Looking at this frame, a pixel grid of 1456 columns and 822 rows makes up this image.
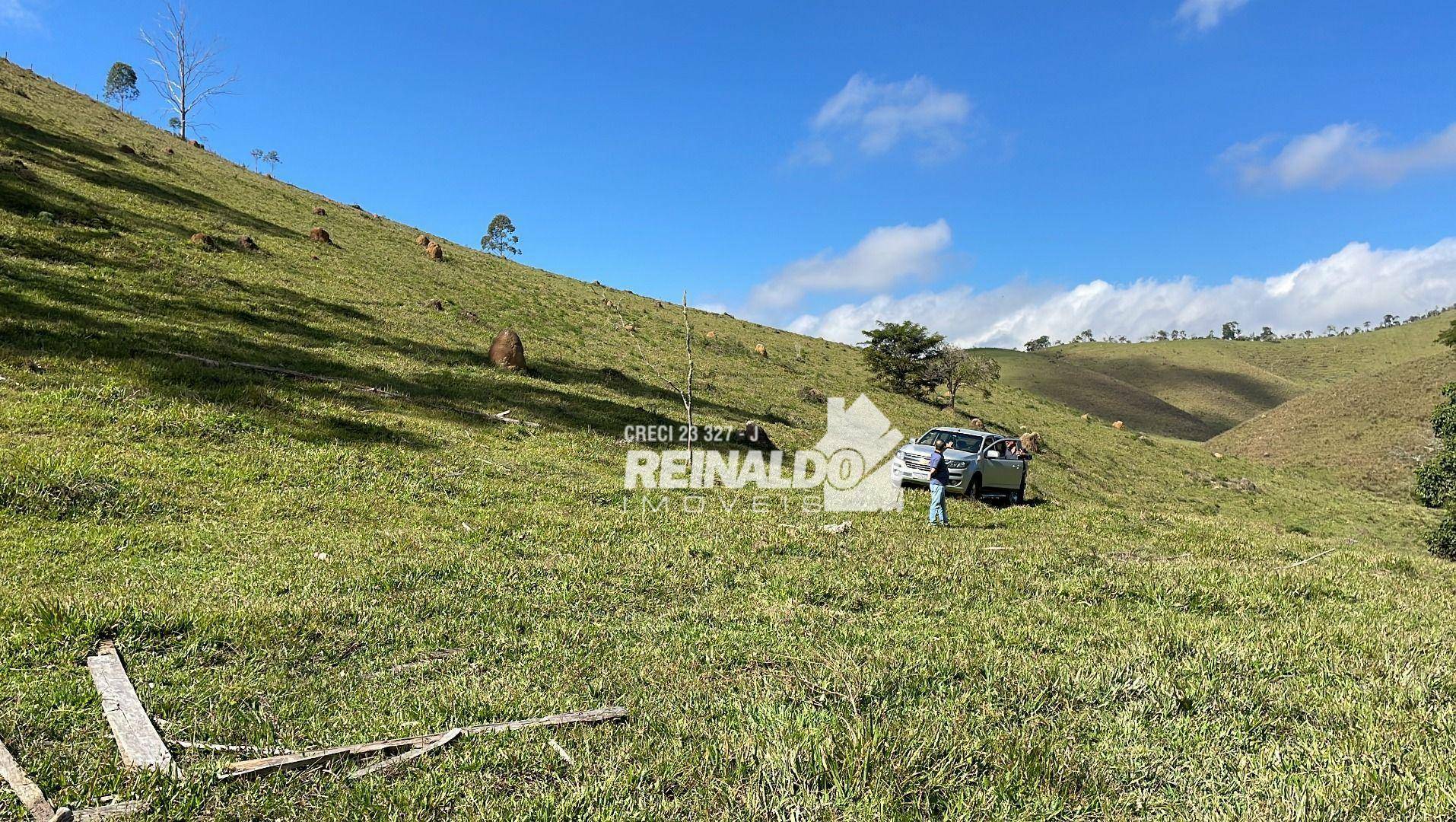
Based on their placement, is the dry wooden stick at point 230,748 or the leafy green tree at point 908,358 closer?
the dry wooden stick at point 230,748

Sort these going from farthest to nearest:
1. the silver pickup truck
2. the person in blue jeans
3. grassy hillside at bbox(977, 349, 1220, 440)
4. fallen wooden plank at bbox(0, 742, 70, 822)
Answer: grassy hillside at bbox(977, 349, 1220, 440) → the silver pickup truck → the person in blue jeans → fallen wooden plank at bbox(0, 742, 70, 822)

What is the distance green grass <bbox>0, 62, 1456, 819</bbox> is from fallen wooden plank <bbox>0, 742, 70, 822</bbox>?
0.09 meters

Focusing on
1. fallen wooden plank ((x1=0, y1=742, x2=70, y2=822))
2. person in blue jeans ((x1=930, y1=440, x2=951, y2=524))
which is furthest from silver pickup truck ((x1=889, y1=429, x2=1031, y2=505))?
fallen wooden plank ((x1=0, y1=742, x2=70, y2=822))

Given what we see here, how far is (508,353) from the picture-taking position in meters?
25.7

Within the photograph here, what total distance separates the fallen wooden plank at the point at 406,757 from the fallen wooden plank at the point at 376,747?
5 cm

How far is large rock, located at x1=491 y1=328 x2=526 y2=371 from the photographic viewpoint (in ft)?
84.1

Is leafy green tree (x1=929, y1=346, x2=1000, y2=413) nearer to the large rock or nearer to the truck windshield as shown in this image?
the truck windshield

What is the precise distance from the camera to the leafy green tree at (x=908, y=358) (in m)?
47.7

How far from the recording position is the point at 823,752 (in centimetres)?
425

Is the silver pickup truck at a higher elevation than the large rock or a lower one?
lower

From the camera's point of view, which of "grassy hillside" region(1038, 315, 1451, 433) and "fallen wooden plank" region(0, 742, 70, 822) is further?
"grassy hillside" region(1038, 315, 1451, 433)

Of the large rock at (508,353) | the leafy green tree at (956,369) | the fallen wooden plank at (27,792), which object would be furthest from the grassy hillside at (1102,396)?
A: the fallen wooden plank at (27,792)

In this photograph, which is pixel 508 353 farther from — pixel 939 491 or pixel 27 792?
pixel 27 792

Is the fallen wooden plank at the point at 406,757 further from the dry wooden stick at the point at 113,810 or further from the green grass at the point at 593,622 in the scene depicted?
the dry wooden stick at the point at 113,810
